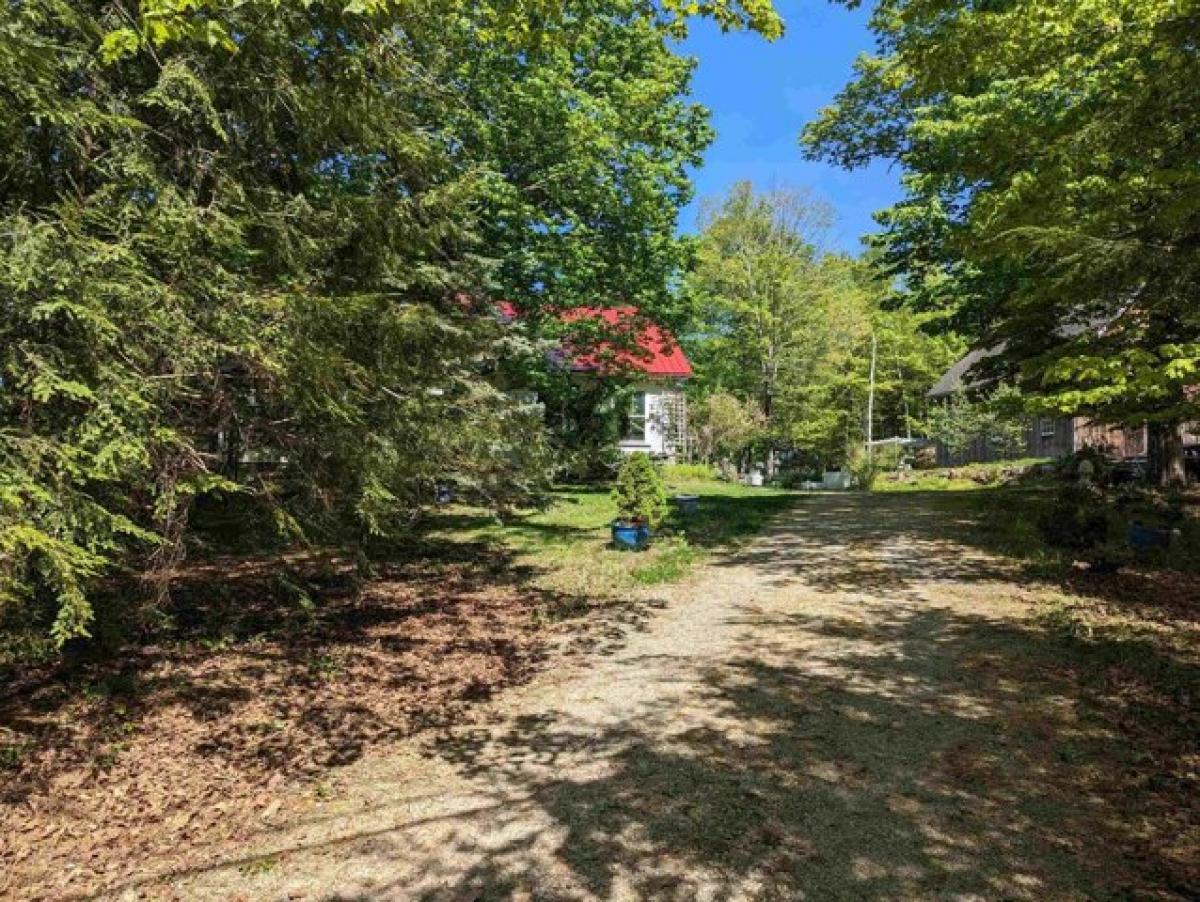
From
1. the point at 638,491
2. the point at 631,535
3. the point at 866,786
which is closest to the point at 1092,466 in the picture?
the point at 638,491

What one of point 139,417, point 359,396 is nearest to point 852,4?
point 359,396

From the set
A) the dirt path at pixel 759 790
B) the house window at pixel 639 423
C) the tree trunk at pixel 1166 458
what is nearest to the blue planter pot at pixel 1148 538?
the dirt path at pixel 759 790

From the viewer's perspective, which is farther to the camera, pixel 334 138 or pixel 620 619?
pixel 620 619

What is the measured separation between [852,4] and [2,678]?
32.9ft

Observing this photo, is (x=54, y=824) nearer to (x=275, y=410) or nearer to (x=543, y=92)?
(x=275, y=410)

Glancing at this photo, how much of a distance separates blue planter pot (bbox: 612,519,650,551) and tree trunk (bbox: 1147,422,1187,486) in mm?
12550

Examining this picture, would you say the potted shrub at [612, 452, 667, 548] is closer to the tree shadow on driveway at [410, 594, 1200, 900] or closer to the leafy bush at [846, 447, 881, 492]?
the tree shadow on driveway at [410, 594, 1200, 900]

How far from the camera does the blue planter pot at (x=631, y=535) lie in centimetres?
1164

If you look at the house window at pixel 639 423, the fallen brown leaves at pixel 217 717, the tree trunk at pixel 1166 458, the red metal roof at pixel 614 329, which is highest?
the red metal roof at pixel 614 329

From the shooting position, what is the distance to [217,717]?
5531 millimetres

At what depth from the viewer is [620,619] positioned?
26.7 ft

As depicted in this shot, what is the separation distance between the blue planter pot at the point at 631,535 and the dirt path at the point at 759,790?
456 centimetres

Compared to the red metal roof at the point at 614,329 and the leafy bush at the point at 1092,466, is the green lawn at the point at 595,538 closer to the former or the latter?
the red metal roof at the point at 614,329

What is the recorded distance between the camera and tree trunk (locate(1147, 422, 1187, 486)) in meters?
16.4
